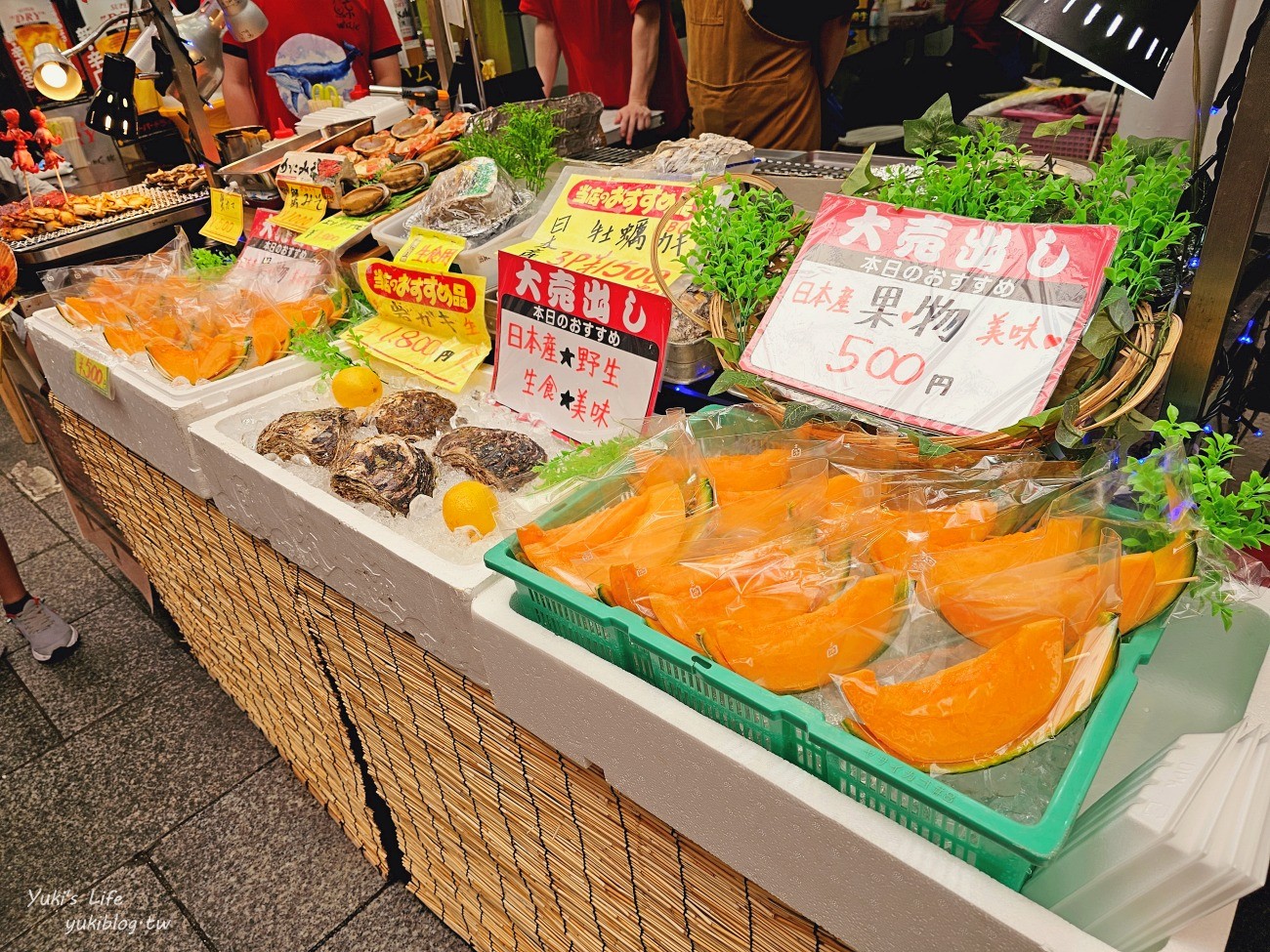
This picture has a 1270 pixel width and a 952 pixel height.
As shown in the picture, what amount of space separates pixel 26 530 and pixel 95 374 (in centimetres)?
235

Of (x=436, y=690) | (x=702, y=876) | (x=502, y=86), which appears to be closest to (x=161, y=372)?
(x=436, y=690)

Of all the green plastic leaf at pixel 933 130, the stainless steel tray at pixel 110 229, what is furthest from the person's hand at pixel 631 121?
the green plastic leaf at pixel 933 130

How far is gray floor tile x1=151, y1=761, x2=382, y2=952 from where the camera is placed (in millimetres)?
2010

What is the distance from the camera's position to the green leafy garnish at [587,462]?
1.26 m

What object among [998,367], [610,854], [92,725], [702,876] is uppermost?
[998,367]

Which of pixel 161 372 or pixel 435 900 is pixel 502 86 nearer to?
pixel 161 372

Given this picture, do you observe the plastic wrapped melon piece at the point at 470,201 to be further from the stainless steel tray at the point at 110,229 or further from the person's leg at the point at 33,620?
the person's leg at the point at 33,620

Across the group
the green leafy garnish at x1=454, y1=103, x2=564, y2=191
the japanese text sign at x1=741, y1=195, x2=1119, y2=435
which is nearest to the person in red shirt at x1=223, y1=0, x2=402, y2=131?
the green leafy garnish at x1=454, y1=103, x2=564, y2=191

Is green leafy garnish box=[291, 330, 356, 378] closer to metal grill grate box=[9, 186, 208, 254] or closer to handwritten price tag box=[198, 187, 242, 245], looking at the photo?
handwritten price tag box=[198, 187, 242, 245]

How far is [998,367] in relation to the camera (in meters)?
1.08

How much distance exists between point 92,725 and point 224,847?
783 mm

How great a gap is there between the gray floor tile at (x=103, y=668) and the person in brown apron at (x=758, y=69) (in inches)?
114

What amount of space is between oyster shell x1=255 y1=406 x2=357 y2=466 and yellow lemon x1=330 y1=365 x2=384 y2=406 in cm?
9

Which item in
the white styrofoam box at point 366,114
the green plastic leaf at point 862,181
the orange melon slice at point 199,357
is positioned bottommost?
the orange melon slice at point 199,357
